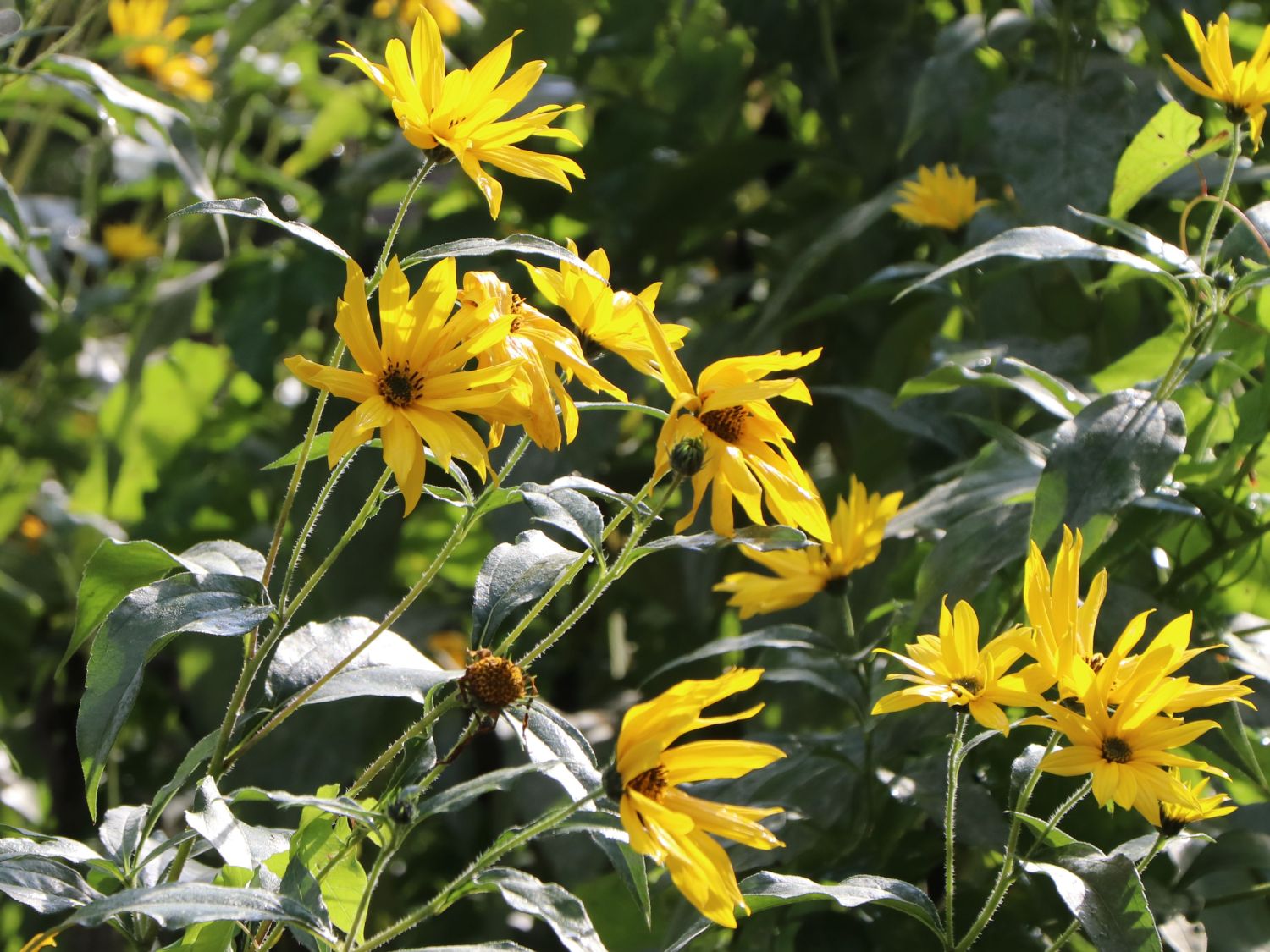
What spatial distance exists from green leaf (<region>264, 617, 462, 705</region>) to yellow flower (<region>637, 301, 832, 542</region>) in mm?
101

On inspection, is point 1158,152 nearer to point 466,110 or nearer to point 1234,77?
point 1234,77

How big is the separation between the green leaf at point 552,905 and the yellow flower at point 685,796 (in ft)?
0.13

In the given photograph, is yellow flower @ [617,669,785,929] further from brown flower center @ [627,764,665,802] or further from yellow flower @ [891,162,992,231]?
yellow flower @ [891,162,992,231]

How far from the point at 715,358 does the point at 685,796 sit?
24.5 inches

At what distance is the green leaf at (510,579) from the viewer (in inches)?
17.8

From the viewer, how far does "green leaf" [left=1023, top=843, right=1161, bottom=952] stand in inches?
17.1

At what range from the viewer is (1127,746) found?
0.43m

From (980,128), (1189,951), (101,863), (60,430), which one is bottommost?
(60,430)

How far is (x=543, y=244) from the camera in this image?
1.44ft

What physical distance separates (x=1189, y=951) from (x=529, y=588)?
331mm

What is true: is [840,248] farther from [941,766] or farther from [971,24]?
[941,766]

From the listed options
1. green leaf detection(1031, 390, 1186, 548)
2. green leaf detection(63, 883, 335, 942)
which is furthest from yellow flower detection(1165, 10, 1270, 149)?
green leaf detection(63, 883, 335, 942)

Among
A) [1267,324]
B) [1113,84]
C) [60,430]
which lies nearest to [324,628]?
[1267,324]

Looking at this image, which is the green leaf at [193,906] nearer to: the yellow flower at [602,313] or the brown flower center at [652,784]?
the brown flower center at [652,784]
